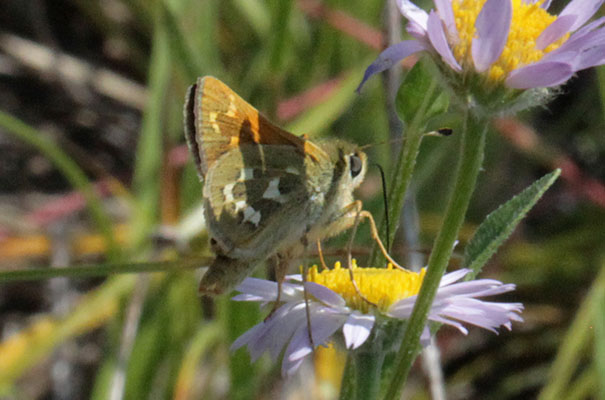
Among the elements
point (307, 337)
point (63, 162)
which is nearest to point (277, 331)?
point (307, 337)

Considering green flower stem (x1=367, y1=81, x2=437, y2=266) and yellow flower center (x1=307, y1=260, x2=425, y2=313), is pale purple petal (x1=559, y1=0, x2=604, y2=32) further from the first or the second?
yellow flower center (x1=307, y1=260, x2=425, y2=313)

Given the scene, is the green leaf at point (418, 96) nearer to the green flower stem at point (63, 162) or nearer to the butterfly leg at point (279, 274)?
the butterfly leg at point (279, 274)

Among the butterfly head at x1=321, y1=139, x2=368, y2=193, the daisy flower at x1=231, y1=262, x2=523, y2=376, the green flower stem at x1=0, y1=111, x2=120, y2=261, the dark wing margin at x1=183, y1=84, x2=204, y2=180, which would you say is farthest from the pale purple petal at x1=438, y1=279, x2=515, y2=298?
the green flower stem at x1=0, y1=111, x2=120, y2=261

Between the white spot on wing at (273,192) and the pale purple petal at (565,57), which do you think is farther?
the white spot on wing at (273,192)

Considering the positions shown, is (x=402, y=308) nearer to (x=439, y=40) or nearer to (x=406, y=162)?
(x=406, y=162)

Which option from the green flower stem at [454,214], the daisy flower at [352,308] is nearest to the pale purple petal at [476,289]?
the daisy flower at [352,308]

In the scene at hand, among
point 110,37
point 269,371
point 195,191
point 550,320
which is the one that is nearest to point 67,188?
point 110,37
